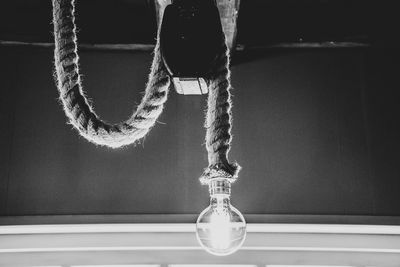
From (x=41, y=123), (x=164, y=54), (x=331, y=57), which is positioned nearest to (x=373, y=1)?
(x=331, y=57)

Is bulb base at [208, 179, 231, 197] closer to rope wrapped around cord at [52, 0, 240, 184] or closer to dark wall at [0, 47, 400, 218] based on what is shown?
rope wrapped around cord at [52, 0, 240, 184]

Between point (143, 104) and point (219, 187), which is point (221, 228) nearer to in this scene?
point (219, 187)

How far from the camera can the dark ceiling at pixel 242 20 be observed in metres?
Answer: 1.69

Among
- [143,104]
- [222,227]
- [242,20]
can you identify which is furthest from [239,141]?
[143,104]

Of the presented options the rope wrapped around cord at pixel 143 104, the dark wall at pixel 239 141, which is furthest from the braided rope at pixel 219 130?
the dark wall at pixel 239 141

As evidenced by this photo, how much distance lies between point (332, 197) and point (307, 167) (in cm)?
16

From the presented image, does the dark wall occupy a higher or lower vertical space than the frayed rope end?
higher

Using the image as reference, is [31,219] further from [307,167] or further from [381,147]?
[381,147]

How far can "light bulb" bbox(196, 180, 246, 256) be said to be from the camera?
0.83 m

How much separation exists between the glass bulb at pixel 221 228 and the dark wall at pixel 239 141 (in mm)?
807

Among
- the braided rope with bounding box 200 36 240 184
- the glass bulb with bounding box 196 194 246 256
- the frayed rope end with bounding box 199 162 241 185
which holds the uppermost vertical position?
the braided rope with bounding box 200 36 240 184

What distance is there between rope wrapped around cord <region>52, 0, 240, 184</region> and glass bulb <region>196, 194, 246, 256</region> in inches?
3.6

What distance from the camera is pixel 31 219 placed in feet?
5.45

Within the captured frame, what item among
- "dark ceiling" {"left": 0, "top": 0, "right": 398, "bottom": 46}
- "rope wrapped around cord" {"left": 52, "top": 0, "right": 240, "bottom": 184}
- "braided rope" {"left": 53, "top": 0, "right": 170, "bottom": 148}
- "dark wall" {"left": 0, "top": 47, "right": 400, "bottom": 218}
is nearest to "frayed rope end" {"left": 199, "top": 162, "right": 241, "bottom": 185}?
"rope wrapped around cord" {"left": 52, "top": 0, "right": 240, "bottom": 184}
